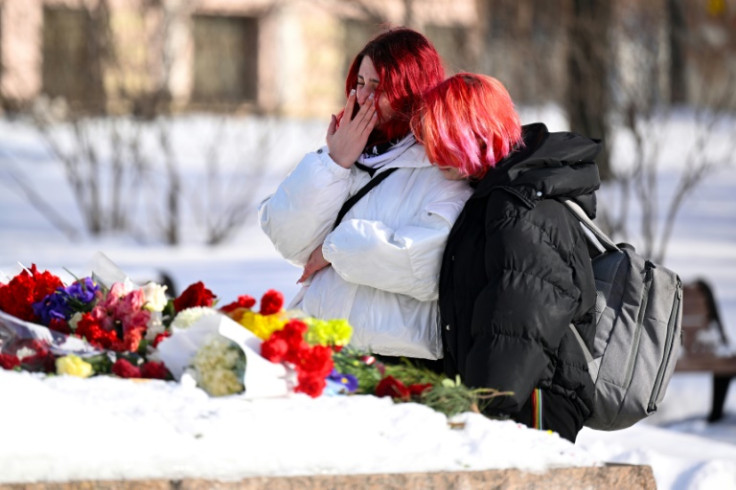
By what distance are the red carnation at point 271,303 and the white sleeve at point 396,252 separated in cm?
44

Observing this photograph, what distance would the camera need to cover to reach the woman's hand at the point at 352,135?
3689mm

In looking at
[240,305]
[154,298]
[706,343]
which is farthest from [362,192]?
[706,343]

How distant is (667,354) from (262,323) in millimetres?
1369

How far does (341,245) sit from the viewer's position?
11.5ft

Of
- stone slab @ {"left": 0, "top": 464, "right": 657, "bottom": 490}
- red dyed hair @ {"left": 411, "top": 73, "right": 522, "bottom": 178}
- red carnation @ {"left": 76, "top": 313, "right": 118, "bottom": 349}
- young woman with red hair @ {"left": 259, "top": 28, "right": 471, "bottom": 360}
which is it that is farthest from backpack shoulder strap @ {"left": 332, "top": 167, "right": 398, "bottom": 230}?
stone slab @ {"left": 0, "top": 464, "right": 657, "bottom": 490}

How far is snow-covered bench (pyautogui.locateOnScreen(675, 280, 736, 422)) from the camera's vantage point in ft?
25.8

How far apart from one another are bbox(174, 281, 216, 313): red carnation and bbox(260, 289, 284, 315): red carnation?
308 millimetres

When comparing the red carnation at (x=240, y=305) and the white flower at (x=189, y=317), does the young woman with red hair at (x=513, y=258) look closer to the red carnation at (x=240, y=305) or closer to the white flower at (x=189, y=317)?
the red carnation at (x=240, y=305)

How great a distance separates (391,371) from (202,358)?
0.46 meters

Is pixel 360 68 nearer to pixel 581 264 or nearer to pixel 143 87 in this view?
pixel 581 264

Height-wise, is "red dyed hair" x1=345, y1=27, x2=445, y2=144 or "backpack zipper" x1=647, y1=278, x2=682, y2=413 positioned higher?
"red dyed hair" x1=345, y1=27, x2=445, y2=144

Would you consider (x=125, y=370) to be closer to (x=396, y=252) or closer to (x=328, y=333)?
(x=328, y=333)

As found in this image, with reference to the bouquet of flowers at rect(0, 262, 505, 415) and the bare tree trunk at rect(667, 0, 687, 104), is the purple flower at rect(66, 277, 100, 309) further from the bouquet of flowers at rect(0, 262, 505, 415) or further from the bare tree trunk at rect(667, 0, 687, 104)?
the bare tree trunk at rect(667, 0, 687, 104)

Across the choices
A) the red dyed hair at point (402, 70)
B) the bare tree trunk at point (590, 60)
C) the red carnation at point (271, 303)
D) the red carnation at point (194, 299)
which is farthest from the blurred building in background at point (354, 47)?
the red carnation at point (271, 303)
